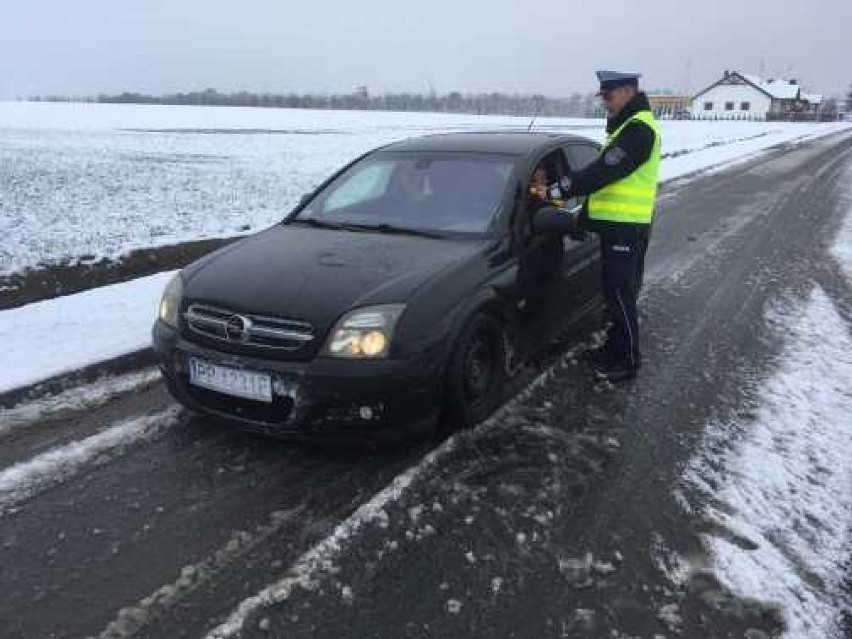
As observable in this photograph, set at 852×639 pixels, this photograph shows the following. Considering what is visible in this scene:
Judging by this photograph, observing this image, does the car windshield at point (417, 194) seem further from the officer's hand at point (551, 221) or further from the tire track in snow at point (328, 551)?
the tire track in snow at point (328, 551)

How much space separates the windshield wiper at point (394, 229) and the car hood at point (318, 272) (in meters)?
0.07

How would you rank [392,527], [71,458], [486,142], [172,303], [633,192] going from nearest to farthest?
[392,527] → [71,458] → [172,303] → [633,192] → [486,142]

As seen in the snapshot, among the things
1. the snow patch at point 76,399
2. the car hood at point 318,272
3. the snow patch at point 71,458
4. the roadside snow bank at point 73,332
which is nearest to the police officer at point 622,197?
the car hood at point 318,272

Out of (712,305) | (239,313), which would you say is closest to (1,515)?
(239,313)

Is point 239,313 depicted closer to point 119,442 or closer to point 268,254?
point 268,254

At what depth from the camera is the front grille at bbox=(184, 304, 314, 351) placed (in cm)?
336

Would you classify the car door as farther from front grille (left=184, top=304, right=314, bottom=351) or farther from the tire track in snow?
front grille (left=184, top=304, right=314, bottom=351)

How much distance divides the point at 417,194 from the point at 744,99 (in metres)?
102

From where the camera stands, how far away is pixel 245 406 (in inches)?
137

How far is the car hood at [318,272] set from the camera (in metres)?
3.45

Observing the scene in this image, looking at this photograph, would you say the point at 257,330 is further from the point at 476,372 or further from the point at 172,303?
the point at 476,372

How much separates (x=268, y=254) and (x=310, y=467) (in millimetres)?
1251

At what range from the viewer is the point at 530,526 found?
122 inches

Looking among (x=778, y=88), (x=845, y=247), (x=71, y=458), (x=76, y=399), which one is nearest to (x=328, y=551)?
(x=71, y=458)
